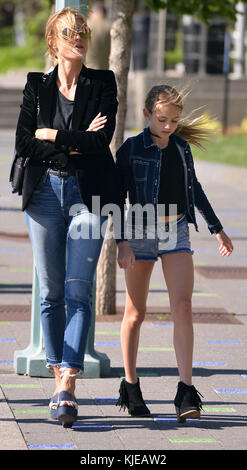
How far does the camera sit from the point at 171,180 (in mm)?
5590

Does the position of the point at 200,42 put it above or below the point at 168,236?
above

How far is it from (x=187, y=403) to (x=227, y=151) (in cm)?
1897

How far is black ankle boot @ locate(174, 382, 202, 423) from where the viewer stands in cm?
549

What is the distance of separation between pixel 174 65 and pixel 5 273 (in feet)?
87.3

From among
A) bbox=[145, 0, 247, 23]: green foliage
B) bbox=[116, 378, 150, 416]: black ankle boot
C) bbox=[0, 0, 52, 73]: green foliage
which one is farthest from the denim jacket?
bbox=[0, 0, 52, 73]: green foliage

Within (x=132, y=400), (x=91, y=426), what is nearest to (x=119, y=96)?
(x=132, y=400)

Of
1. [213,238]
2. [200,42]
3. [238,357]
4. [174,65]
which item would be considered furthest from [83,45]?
[174,65]

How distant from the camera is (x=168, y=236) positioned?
5578 millimetres

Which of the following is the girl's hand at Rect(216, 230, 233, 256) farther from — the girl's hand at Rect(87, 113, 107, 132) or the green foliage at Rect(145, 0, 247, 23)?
the green foliage at Rect(145, 0, 247, 23)

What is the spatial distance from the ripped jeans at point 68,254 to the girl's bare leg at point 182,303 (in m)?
0.44

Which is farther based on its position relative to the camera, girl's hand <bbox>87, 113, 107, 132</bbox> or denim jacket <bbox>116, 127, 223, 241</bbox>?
denim jacket <bbox>116, 127, 223, 241</bbox>

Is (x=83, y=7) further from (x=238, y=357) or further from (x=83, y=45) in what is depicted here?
(x=238, y=357)

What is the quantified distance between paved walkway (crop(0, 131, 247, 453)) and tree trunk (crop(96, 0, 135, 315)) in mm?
307

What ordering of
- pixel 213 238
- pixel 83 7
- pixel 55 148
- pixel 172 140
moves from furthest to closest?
1. pixel 213 238
2. pixel 83 7
3. pixel 172 140
4. pixel 55 148
